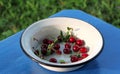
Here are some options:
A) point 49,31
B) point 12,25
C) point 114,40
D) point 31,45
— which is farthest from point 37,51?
point 12,25

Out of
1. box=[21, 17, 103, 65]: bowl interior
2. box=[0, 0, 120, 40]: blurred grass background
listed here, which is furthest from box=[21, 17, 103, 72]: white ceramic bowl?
box=[0, 0, 120, 40]: blurred grass background

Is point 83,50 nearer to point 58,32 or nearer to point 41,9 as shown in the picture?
point 58,32

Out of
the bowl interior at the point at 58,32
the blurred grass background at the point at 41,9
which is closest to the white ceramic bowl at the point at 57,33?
the bowl interior at the point at 58,32

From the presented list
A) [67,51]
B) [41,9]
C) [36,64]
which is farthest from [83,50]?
[41,9]

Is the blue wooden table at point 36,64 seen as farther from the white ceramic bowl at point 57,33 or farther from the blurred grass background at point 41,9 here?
the blurred grass background at point 41,9

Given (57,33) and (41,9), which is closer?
(57,33)
